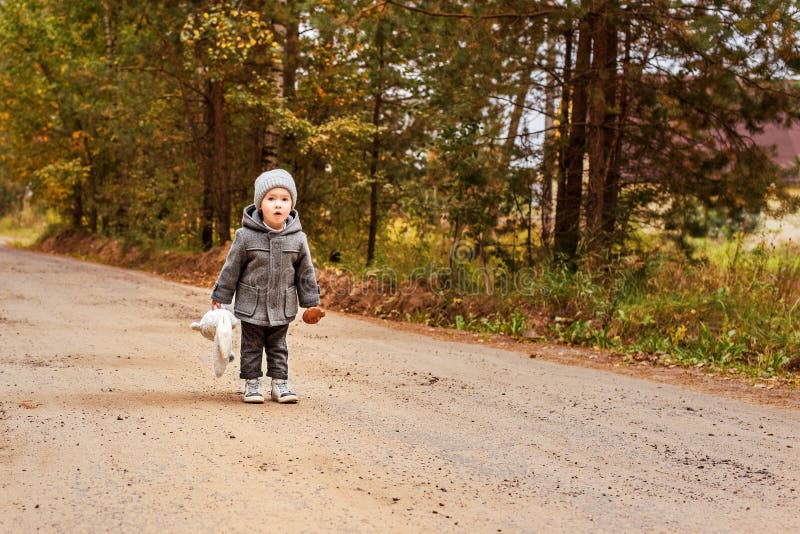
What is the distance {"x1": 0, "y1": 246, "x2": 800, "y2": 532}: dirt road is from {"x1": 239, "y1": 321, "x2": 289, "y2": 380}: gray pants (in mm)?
284

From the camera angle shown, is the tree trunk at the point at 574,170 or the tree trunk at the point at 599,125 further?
the tree trunk at the point at 574,170

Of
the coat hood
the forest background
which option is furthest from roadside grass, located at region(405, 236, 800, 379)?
the coat hood

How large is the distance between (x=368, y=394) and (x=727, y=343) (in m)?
4.90

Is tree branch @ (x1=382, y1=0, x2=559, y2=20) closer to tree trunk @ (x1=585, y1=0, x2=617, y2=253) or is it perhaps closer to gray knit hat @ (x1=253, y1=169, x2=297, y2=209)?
tree trunk @ (x1=585, y1=0, x2=617, y2=253)

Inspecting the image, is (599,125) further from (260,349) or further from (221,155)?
(221,155)

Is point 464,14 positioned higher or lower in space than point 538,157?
higher

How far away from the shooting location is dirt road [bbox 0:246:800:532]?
180 inches

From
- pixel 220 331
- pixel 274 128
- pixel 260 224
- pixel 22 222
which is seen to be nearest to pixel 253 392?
pixel 220 331

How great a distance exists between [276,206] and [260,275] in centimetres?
54

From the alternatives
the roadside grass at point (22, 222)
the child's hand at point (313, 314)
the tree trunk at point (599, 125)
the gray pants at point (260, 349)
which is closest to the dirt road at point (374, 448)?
the gray pants at point (260, 349)

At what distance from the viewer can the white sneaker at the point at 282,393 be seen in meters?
7.12

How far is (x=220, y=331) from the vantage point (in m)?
6.84

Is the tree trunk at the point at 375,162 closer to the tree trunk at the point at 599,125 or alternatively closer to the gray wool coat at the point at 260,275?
the tree trunk at the point at 599,125

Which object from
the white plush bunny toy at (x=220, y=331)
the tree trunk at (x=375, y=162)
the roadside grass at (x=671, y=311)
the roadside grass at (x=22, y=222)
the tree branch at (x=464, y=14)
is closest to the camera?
the white plush bunny toy at (x=220, y=331)
